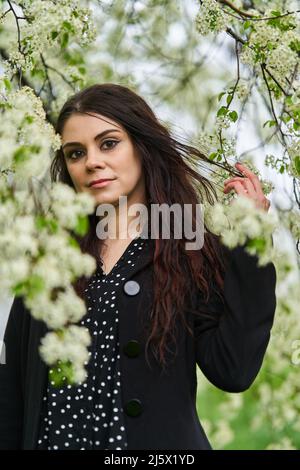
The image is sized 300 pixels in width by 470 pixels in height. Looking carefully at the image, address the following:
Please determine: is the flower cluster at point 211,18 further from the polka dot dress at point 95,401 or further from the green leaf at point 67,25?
the polka dot dress at point 95,401

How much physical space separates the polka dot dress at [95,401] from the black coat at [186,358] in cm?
2

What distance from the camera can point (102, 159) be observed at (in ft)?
7.59

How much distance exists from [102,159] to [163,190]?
0.70 ft

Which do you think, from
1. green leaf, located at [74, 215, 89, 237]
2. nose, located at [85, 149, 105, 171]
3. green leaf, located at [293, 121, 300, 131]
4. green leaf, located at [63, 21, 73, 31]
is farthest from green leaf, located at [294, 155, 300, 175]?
green leaf, located at [74, 215, 89, 237]

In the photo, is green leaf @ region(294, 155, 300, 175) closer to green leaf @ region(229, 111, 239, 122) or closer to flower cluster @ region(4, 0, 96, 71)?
green leaf @ region(229, 111, 239, 122)

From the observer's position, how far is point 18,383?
2.43m

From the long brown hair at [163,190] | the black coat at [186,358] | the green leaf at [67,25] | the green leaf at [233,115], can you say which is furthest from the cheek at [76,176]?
the green leaf at [233,115]

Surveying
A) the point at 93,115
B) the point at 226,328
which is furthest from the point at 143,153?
the point at 226,328

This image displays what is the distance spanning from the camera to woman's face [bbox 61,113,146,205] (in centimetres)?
231

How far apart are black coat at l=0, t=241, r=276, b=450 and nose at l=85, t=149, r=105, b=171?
0.27m

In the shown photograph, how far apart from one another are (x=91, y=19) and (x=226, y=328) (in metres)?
1.05

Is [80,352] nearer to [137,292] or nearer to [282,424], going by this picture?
[137,292]

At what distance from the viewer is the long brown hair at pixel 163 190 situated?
2.19 meters

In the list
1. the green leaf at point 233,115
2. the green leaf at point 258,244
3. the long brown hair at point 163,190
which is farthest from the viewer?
the green leaf at point 233,115
